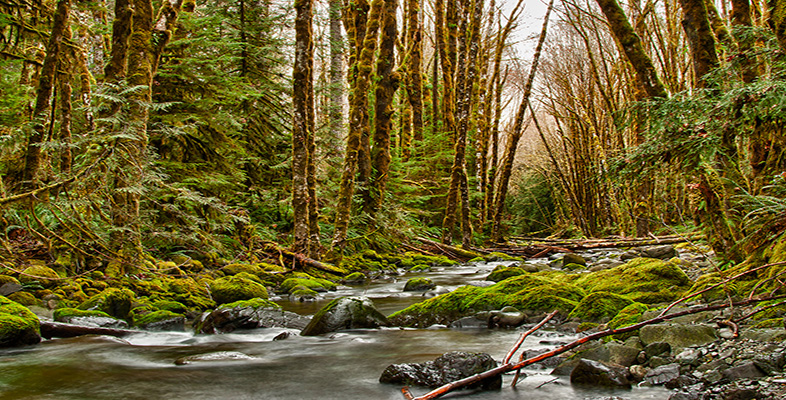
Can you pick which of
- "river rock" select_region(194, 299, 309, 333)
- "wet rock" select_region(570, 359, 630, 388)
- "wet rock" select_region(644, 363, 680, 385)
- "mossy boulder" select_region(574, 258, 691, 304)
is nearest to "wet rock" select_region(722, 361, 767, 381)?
"wet rock" select_region(644, 363, 680, 385)

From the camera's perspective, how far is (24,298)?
198 inches

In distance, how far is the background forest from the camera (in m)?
3.87

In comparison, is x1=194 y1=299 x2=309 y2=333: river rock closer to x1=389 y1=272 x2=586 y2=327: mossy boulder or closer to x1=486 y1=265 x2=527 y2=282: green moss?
x1=389 y1=272 x2=586 y2=327: mossy boulder

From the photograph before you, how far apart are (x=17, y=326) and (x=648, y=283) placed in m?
6.13

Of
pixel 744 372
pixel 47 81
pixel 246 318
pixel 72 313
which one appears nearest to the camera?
pixel 744 372

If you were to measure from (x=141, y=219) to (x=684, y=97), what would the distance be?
655cm

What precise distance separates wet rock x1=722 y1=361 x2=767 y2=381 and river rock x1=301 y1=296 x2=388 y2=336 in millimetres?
3344

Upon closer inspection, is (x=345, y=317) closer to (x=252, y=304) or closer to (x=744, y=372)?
(x=252, y=304)

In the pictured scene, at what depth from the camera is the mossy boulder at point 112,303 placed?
5.29 m

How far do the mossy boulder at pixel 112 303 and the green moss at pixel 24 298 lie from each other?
0.43 meters

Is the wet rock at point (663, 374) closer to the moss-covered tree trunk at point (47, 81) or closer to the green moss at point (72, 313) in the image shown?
the green moss at point (72, 313)

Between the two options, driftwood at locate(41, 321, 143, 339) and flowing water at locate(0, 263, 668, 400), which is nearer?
flowing water at locate(0, 263, 668, 400)

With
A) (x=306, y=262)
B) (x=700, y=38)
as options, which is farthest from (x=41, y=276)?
(x=700, y=38)

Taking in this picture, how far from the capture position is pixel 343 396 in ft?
9.80
